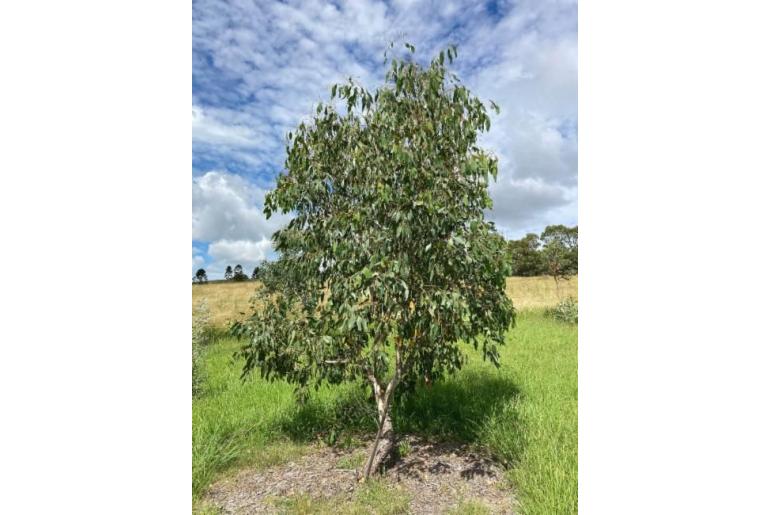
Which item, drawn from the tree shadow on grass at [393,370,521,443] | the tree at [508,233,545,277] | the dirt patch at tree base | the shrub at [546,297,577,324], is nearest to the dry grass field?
the shrub at [546,297,577,324]

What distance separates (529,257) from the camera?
5.93 m

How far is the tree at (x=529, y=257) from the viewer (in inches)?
198

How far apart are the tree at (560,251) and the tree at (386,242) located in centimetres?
212

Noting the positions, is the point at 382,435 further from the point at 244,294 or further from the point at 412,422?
the point at 244,294

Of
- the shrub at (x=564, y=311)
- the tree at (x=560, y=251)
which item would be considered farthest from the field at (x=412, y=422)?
the shrub at (x=564, y=311)

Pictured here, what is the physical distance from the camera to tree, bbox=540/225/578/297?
502cm

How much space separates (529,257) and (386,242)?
4002mm

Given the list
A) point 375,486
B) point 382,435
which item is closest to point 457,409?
point 382,435
